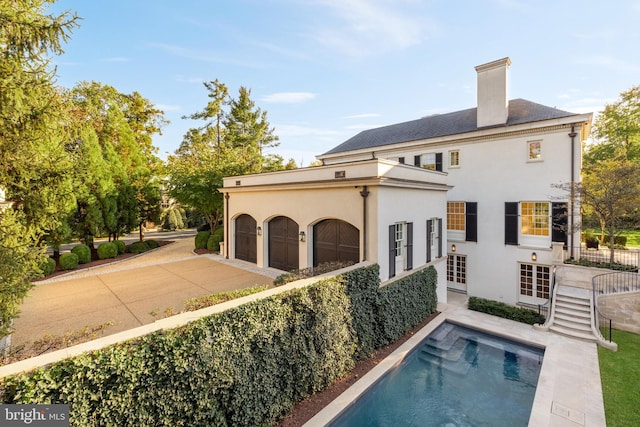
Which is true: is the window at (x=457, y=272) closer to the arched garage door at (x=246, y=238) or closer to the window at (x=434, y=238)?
the window at (x=434, y=238)

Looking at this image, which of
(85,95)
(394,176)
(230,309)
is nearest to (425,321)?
(394,176)

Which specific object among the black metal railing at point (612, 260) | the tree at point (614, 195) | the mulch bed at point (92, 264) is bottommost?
the mulch bed at point (92, 264)

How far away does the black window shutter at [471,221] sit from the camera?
1625cm

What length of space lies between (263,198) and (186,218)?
31453 millimetres

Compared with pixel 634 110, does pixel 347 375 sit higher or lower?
lower

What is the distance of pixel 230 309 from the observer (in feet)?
18.0

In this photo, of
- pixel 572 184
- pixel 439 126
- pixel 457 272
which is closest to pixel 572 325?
pixel 457 272

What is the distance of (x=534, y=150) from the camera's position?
14.6 metres

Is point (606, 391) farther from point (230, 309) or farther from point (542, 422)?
point (230, 309)

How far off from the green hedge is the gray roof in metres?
13.4

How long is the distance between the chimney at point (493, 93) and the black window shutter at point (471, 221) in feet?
15.6

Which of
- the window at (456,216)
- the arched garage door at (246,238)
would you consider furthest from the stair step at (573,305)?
the arched garage door at (246,238)

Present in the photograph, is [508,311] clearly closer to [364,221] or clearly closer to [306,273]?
[364,221]

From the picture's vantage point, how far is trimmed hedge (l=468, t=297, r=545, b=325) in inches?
474
